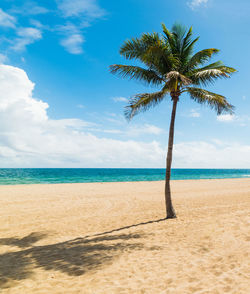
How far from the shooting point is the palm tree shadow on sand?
4.90 meters

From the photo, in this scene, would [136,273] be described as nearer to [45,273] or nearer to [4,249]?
[45,273]

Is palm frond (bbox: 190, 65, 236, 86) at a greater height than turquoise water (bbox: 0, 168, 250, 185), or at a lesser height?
greater

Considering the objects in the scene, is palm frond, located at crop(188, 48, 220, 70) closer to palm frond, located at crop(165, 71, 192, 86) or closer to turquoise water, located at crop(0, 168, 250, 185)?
palm frond, located at crop(165, 71, 192, 86)

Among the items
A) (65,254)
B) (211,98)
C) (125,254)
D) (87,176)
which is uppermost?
(211,98)

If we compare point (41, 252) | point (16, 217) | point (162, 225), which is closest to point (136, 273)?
point (41, 252)

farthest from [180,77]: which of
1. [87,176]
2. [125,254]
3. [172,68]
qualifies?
[87,176]

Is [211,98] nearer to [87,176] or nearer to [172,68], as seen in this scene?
[172,68]

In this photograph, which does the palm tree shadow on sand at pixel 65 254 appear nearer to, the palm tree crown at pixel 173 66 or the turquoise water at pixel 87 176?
the palm tree crown at pixel 173 66

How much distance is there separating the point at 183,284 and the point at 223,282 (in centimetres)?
83

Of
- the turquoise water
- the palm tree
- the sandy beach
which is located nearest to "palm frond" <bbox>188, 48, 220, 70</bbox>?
the palm tree

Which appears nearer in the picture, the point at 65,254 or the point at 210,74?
the point at 65,254

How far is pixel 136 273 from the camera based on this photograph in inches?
181

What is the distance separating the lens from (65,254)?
233 inches

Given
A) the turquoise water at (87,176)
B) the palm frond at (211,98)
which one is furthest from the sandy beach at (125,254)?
the turquoise water at (87,176)
